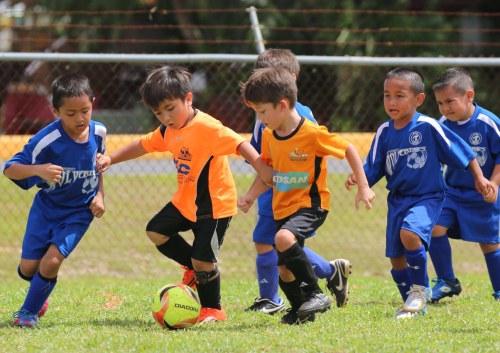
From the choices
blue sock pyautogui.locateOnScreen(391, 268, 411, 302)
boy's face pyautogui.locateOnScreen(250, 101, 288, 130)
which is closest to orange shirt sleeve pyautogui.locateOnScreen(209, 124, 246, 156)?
boy's face pyautogui.locateOnScreen(250, 101, 288, 130)

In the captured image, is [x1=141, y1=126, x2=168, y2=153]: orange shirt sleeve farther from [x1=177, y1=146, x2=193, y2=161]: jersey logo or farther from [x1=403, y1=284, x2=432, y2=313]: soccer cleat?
[x1=403, y1=284, x2=432, y2=313]: soccer cleat

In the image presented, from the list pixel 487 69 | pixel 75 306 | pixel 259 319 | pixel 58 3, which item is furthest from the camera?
pixel 58 3

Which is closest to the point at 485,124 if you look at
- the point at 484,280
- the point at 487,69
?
the point at 484,280

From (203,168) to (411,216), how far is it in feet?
4.81

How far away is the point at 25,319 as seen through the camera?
389 cm

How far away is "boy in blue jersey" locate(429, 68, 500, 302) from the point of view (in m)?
4.64

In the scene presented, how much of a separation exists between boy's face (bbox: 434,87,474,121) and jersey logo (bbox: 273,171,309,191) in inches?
62.9

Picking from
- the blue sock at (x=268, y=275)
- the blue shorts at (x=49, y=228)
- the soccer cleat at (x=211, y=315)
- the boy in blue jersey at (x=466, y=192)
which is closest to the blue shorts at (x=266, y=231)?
the blue sock at (x=268, y=275)

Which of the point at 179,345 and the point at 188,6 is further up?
the point at 188,6

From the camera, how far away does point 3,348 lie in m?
3.24

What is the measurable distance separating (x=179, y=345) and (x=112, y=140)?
5.70m

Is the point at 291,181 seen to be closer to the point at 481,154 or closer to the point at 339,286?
the point at 339,286

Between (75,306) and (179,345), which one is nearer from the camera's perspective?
(179,345)

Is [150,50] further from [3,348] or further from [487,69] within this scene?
[3,348]
